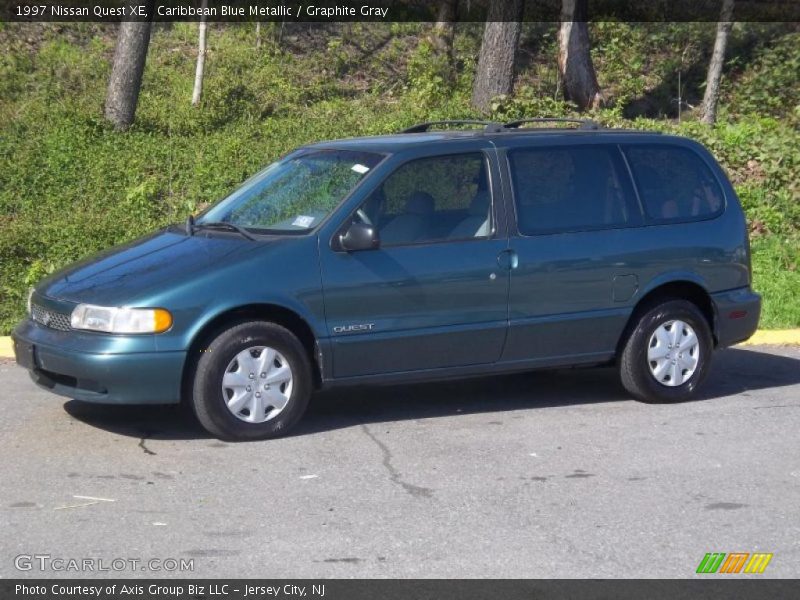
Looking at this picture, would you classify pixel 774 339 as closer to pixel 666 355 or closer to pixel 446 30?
pixel 666 355

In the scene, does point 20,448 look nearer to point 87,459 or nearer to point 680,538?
point 87,459

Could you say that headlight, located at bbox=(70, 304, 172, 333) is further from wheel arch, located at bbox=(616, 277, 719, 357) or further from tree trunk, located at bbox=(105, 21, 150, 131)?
tree trunk, located at bbox=(105, 21, 150, 131)

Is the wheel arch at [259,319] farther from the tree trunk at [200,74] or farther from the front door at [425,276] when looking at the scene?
the tree trunk at [200,74]

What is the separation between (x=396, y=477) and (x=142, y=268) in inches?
77.3

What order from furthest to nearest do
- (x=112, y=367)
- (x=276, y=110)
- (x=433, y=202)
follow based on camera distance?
1. (x=276, y=110)
2. (x=433, y=202)
3. (x=112, y=367)

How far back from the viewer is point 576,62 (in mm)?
18375

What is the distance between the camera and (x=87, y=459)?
264 inches

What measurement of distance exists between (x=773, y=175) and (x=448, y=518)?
10.2m

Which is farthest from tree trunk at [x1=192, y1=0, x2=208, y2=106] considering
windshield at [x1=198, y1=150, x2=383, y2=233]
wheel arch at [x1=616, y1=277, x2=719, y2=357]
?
wheel arch at [x1=616, y1=277, x2=719, y2=357]

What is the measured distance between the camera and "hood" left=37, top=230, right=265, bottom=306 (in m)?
6.82

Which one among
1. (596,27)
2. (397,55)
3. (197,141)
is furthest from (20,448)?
(596,27)

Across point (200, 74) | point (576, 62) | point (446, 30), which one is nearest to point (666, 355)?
point (200, 74)

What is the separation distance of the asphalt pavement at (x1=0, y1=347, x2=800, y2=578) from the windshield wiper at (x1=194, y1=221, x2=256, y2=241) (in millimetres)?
1203

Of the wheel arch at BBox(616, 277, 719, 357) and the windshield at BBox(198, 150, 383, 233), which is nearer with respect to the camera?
the windshield at BBox(198, 150, 383, 233)
